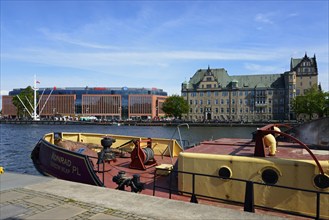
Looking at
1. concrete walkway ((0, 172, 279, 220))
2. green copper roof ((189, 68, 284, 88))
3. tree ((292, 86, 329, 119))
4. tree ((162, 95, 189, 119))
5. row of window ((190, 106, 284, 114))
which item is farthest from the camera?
tree ((162, 95, 189, 119))

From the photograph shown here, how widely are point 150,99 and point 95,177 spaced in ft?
617

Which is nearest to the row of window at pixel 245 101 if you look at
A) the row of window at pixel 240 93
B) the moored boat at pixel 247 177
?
the row of window at pixel 240 93

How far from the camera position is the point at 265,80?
450 feet

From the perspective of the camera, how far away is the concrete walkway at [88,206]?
677 cm

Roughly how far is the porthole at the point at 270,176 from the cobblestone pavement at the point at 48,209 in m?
3.82

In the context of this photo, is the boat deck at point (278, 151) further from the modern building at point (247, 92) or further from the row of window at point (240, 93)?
the row of window at point (240, 93)

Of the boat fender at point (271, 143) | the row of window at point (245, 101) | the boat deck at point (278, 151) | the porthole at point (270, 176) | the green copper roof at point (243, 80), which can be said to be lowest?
the porthole at point (270, 176)

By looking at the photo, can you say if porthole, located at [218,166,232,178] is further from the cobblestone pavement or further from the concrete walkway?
the cobblestone pavement

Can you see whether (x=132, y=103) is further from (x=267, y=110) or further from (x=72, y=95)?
(x=267, y=110)

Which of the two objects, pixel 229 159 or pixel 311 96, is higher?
pixel 311 96

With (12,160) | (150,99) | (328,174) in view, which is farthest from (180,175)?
(150,99)

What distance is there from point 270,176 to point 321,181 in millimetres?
1277

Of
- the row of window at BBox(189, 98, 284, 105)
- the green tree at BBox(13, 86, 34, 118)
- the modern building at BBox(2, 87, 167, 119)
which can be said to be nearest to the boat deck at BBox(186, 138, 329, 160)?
the row of window at BBox(189, 98, 284, 105)

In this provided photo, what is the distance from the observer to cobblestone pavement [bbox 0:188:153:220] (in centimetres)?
679
